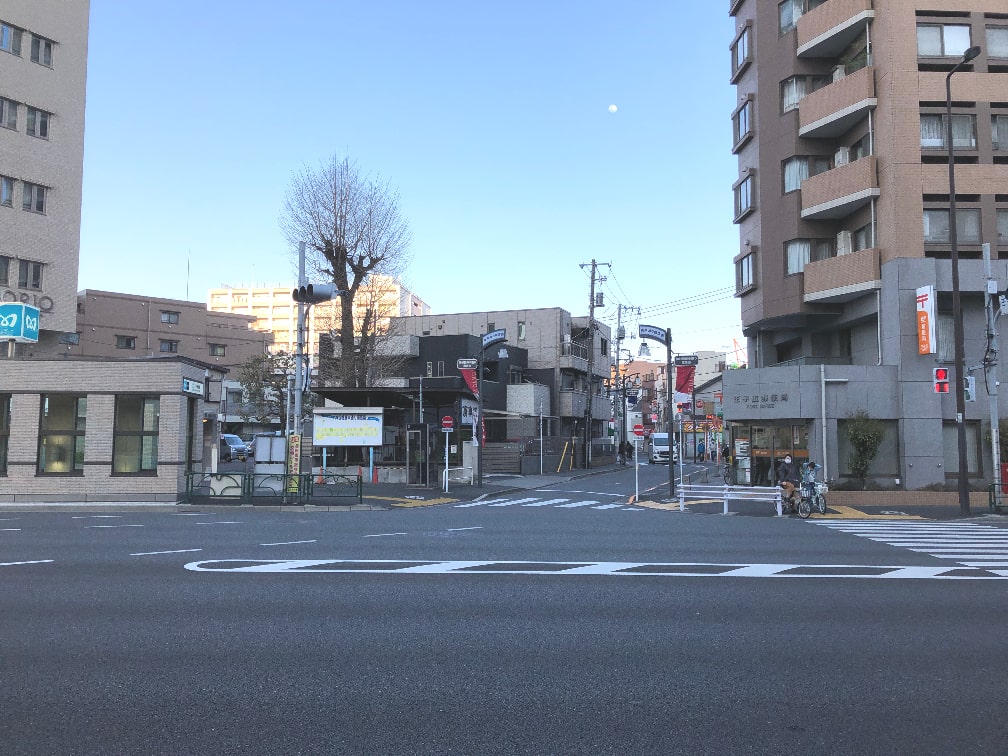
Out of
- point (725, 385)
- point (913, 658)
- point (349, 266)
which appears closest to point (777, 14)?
point (725, 385)

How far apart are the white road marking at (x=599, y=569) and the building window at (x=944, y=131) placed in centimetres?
2308

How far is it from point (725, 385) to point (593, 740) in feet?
96.8

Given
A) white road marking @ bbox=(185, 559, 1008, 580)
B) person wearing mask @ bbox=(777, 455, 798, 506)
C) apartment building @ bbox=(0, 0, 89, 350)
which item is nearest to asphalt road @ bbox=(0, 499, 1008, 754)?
white road marking @ bbox=(185, 559, 1008, 580)

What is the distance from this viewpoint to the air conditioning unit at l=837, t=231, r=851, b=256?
106 feet

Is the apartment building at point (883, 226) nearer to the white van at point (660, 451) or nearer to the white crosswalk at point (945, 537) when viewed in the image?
the white crosswalk at point (945, 537)

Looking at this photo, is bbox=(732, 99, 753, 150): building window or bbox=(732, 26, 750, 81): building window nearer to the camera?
bbox=(732, 99, 753, 150): building window

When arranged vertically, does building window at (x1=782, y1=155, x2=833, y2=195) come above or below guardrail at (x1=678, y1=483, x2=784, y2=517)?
above

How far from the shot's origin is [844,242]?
107 ft

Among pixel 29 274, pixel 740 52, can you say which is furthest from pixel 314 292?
pixel 740 52

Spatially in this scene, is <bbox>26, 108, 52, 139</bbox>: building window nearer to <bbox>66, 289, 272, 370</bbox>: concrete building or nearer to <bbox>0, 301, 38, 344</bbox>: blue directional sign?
<bbox>0, 301, 38, 344</bbox>: blue directional sign

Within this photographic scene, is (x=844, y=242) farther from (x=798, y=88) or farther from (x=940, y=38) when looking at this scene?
(x=940, y=38)

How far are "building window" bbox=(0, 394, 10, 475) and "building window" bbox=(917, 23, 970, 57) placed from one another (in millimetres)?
35597

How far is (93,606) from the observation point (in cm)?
868

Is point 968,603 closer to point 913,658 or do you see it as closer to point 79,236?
point 913,658
